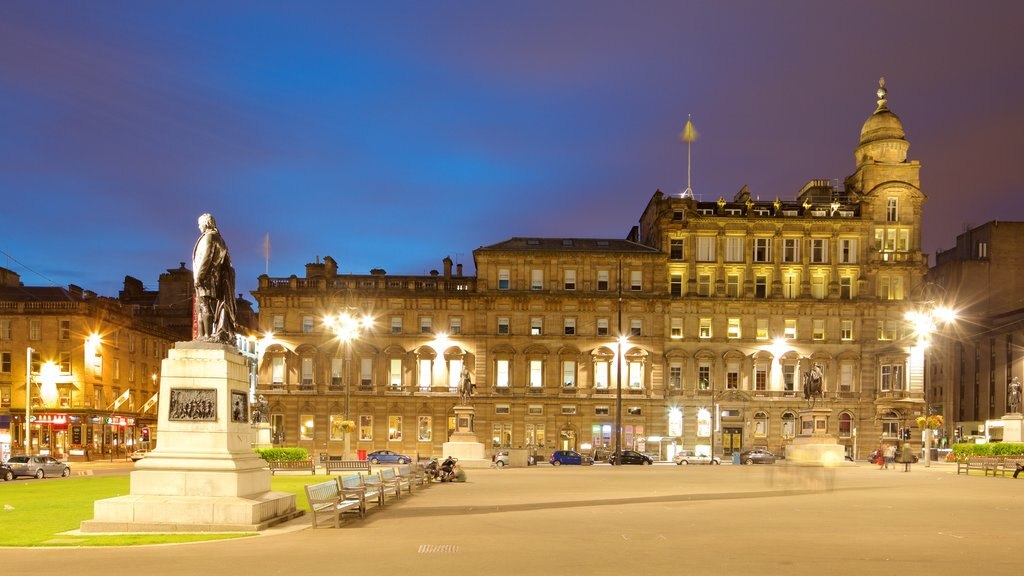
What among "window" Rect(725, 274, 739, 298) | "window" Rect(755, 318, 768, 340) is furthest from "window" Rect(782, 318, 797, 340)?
"window" Rect(725, 274, 739, 298)

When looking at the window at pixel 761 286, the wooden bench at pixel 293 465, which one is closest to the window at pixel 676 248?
the window at pixel 761 286

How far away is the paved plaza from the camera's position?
13.8 meters

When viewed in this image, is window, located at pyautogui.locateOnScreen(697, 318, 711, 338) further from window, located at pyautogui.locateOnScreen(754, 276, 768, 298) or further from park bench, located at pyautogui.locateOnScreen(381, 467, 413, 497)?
park bench, located at pyautogui.locateOnScreen(381, 467, 413, 497)

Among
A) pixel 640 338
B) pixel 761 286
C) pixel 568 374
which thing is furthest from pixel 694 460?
pixel 761 286

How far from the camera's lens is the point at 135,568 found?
13398 millimetres

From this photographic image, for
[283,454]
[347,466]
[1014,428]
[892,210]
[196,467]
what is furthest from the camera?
[892,210]

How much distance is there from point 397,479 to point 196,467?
10300 millimetres

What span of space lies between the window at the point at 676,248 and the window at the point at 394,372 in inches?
1051

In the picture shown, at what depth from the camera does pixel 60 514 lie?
2195cm

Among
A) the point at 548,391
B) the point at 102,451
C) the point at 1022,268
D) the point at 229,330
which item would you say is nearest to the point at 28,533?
the point at 229,330

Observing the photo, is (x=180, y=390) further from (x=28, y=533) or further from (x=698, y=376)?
(x=698, y=376)

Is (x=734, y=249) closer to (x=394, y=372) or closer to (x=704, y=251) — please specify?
(x=704, y=251)

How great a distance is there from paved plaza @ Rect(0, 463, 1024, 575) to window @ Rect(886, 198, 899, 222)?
63.7m

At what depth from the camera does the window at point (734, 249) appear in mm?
87062
